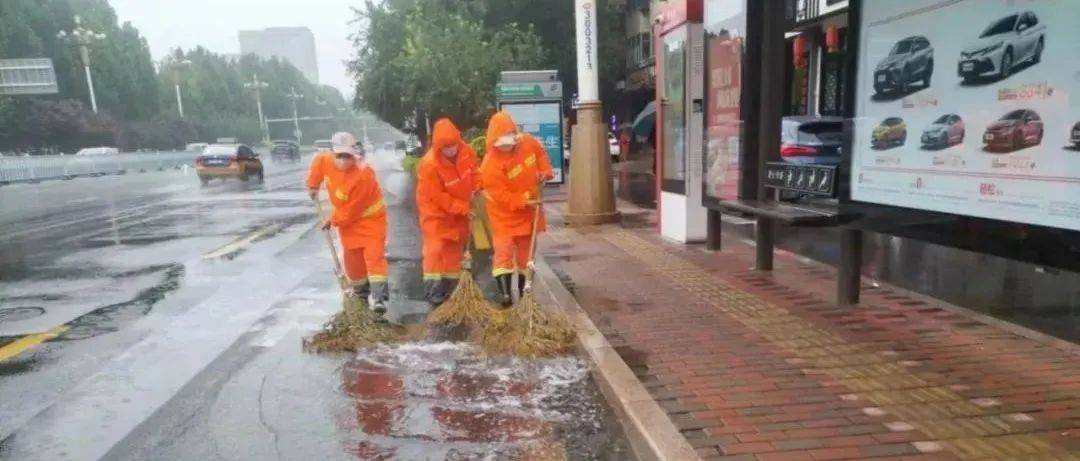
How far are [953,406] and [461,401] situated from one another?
2.64m

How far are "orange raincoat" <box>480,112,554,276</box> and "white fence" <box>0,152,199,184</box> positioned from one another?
32349 mm

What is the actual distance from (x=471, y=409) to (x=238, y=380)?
1.68m

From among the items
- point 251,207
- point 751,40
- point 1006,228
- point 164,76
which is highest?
point 164,76

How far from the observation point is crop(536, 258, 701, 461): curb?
11.2 ft

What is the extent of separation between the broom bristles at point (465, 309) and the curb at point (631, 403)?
0.69 meters

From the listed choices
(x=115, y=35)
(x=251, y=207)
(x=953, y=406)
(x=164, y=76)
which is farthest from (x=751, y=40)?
(x=164, y=76)

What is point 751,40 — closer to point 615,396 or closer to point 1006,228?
point 1006,228

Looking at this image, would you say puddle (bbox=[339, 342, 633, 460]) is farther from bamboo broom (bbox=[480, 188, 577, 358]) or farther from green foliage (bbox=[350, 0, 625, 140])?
green foliage (bbox=[350, 0, 625, 140])

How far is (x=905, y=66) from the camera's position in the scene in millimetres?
4758

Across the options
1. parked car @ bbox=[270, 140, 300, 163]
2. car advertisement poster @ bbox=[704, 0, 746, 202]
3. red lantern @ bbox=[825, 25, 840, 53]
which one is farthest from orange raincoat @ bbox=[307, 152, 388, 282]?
parked car @ bbox=[270, 140, 300, 163]

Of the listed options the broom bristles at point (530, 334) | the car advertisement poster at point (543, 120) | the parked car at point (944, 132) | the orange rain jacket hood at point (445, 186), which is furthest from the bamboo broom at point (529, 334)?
the car advertisement poster at point (543, 120)

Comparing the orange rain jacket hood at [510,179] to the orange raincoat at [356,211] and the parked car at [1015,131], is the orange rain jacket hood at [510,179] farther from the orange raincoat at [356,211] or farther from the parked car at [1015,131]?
the parked car at [1015,131]

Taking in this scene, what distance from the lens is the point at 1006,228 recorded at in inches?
Result: 161

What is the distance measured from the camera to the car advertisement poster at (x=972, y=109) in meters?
3.72
